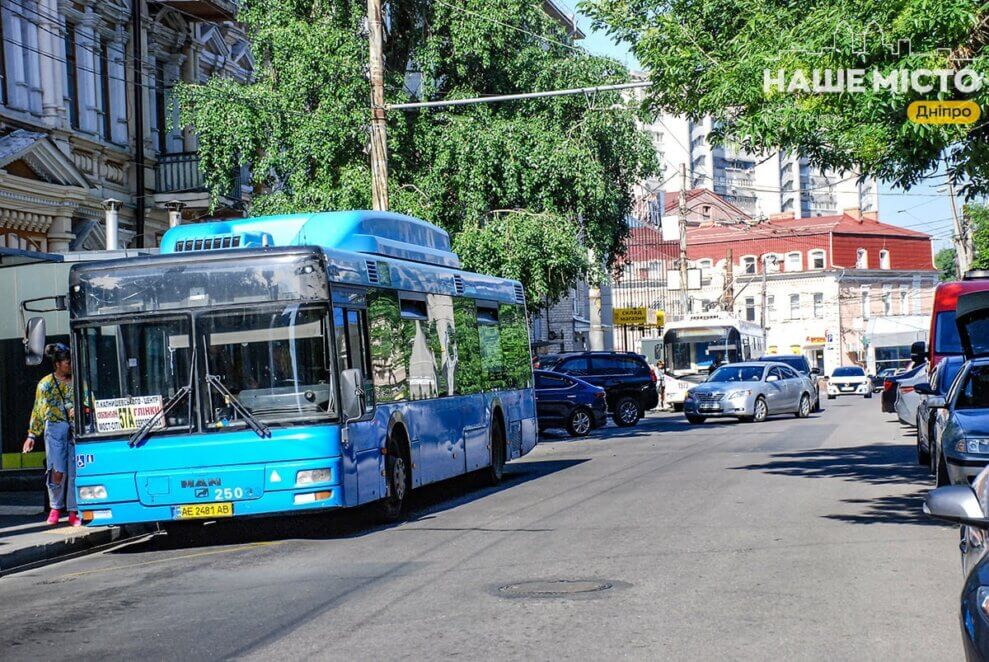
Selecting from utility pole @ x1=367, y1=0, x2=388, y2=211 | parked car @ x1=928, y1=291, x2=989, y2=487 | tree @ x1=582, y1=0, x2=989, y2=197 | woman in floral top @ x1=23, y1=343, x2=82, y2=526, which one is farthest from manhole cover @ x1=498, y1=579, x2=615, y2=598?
utility pole @ x1=367, y1=0, x2=388, y2=211

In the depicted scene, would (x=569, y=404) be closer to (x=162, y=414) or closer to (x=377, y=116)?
(x=377, y=116)

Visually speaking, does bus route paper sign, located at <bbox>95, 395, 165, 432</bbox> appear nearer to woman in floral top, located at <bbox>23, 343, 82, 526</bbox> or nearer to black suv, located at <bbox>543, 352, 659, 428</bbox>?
woman in floral top, located at <bbox>23, 343, 82, 526</bbox>

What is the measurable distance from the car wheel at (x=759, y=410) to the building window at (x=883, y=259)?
69.7m

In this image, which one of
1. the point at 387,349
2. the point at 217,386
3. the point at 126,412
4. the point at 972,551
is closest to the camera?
the point at 972,551

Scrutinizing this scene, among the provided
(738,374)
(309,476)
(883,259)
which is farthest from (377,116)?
(883,259)

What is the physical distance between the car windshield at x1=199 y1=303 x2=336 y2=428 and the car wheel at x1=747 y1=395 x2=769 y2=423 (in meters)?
25.4

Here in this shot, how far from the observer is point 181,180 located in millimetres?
30250

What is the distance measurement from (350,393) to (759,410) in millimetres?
25695

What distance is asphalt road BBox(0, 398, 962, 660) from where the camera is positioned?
815 centimetres

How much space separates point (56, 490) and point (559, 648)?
377 inches

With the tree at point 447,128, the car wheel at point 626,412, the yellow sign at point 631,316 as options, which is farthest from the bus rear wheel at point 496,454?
the yellow sign at point 631,316

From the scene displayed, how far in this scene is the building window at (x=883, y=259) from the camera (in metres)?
105

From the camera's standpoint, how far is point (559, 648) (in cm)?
788

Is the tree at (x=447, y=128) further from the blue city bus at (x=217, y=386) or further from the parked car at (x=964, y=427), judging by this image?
the blue city bus at (x=217, y=386)
